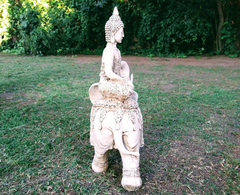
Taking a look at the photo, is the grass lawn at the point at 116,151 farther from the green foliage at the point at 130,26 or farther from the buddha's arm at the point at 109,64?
the green foliage at the point at 130,26

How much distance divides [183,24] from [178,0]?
Answer: 1.22m

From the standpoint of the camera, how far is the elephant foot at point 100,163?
225 cm

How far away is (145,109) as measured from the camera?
4.12 metres

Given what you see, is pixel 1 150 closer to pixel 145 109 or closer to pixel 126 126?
pixel 126 126

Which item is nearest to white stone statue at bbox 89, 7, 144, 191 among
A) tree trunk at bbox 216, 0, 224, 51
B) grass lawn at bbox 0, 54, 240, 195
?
grass lawn at bbox 0, 54, 240, 195

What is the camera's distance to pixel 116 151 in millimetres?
2764

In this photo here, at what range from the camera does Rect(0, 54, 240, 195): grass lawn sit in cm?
215

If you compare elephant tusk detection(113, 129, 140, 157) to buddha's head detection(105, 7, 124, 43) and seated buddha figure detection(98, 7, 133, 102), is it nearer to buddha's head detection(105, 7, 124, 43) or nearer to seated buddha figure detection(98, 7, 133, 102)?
seated buddha figure detection(98, 7, 133, 102)

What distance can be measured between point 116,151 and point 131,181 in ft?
2.52

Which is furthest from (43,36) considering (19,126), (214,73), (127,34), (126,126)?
(126,126)

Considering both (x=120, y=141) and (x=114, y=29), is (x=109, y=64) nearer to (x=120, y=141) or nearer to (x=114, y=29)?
(x=114, y=29)

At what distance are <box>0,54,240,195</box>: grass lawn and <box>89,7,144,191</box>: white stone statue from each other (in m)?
0.19

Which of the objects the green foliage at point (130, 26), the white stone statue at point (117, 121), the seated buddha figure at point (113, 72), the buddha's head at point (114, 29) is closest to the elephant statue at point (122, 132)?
the white stone statue at point (117, 121)

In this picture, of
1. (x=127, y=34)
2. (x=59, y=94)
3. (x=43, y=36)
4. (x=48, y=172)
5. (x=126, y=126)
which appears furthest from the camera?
(x=127, y=34)
